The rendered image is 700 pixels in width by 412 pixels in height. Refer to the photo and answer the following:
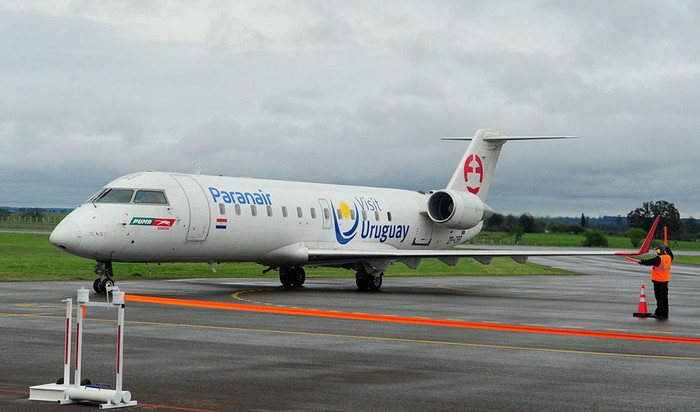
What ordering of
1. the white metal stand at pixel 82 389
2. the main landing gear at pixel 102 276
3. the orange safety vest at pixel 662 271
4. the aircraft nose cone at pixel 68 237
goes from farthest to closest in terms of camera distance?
the main landing gear at pixel 102 276, the aircraft nose cone at pixel 68 237, the orange safety vest at pixel 662 271, the white metal stand at pixel 82 389

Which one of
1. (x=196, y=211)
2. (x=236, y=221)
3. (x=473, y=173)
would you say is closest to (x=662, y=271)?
(x=236, y=221)

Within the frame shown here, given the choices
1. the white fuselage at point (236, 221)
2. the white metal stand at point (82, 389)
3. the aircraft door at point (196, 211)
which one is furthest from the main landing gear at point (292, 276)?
the white metal stand at point (82, 389)

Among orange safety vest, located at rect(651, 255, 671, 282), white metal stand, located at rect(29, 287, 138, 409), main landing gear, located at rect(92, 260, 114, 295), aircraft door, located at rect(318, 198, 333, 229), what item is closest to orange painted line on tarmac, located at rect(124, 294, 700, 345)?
main landing gear, located at rect(92, 260, 114, 295)

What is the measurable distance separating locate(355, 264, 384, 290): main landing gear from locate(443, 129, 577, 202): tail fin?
807 cm

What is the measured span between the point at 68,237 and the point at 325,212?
10.7 metres

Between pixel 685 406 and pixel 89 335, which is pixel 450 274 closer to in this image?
pixel 89 335

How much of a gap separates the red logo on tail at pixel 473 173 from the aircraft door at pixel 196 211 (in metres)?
14.3

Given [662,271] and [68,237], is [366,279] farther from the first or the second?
[662,271]

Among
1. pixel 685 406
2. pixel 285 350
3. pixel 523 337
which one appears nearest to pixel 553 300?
pixel 523 337

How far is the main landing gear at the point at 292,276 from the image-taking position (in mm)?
34781

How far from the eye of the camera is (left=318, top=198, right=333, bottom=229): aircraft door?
3428 cm

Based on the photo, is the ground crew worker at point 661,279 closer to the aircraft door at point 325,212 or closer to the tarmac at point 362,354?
the tarmac at point 362,354

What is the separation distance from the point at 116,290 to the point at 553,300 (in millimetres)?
20824

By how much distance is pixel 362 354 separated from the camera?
1486 centimetres
